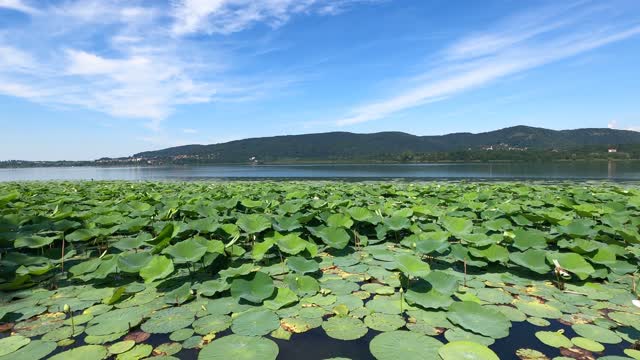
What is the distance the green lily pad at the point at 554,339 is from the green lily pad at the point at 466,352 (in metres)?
0.73

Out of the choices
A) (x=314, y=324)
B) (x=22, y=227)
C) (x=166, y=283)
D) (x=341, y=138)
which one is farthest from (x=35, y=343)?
(x=341, y=138)

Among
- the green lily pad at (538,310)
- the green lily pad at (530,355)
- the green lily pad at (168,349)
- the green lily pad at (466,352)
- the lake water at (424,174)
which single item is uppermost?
the green lily pad at (466,352)

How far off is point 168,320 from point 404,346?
78.6 inches

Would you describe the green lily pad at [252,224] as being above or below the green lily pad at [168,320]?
above

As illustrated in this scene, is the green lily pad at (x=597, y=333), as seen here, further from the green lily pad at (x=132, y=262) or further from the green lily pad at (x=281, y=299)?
the green lily pad at (x=132, y=262)

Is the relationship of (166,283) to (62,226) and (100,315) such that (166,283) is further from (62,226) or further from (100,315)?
(62,226)

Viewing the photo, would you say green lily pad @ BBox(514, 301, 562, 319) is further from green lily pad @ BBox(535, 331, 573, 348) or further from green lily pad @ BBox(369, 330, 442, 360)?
green lily pad @ BBox(369, 330, 442, 360)

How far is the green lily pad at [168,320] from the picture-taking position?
2.85 m

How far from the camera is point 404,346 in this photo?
2.48 m

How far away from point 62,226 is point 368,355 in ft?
17.0

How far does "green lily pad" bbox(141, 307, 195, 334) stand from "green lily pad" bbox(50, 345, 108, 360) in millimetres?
388

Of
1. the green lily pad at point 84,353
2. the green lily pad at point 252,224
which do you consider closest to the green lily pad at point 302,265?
the green lily pad at point 252,224

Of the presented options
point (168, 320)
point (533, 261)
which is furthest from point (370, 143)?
point (168, 320)

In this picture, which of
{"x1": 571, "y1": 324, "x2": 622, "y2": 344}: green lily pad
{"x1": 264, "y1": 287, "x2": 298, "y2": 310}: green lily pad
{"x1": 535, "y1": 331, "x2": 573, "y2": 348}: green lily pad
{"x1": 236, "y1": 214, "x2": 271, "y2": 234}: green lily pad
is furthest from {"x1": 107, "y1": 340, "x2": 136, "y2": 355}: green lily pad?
{"x1": 571, "y1": 324, "x2": 622, "y2": 344}: green lily pad
